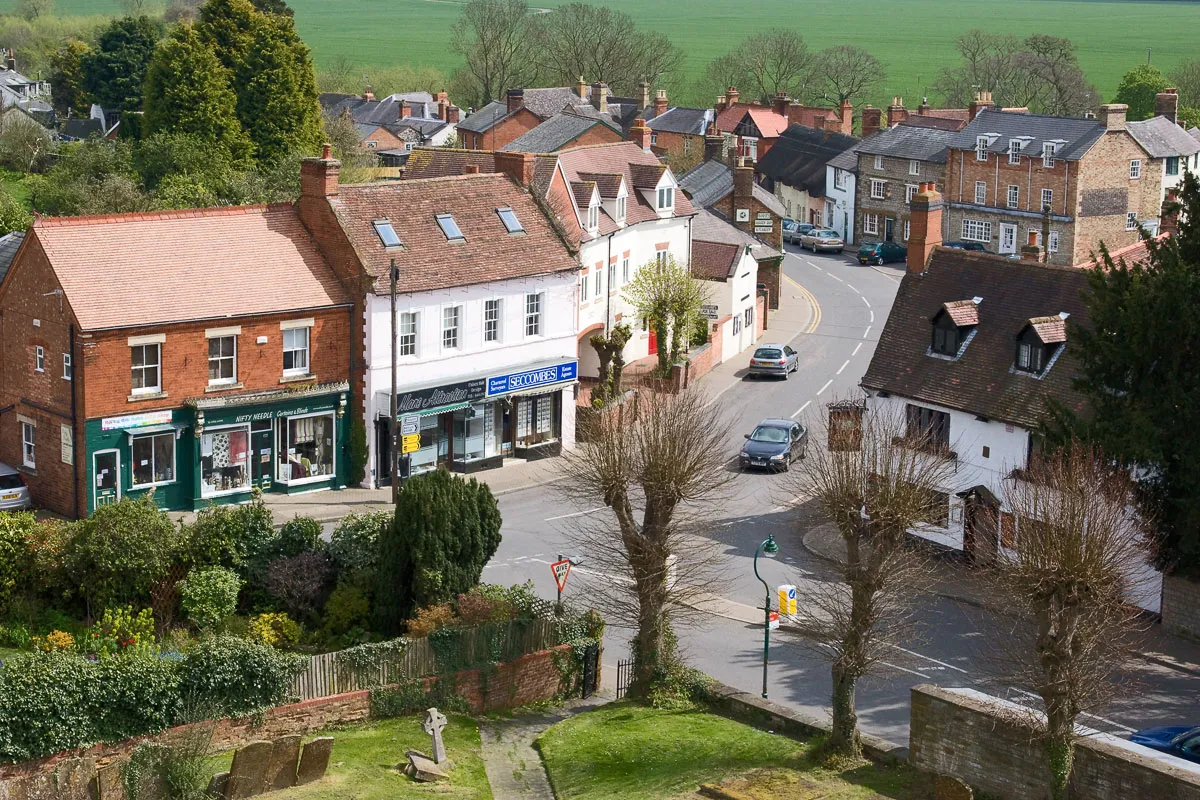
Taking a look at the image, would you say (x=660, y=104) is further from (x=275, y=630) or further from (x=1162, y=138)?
(x=275, y=630)

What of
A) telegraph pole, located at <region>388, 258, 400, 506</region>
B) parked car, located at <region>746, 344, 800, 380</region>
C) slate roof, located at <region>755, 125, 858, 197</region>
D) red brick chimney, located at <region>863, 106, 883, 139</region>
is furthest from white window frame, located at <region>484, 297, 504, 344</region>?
red brick chimney, located at <region>863, 106, 883, 139</region>

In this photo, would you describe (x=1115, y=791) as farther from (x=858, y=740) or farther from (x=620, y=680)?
(x=620, y=680)

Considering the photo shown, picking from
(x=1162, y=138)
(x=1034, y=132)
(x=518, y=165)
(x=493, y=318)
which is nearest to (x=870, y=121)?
(x=1034, y=132)

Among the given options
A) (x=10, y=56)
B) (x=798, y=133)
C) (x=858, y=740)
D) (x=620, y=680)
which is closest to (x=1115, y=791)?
(x=858, y=740)

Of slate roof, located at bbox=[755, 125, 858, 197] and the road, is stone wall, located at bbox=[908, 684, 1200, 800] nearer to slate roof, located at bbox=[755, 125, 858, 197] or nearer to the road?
the road

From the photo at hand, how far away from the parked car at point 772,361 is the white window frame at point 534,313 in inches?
540

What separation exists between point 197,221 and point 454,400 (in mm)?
9550

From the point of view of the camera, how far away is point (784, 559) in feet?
141

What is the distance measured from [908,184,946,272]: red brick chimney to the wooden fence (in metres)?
20.1

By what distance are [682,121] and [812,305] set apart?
152 ft

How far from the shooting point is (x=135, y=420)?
4406 centimetres

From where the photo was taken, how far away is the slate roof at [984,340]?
41.7 m

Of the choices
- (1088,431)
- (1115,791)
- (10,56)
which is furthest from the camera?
(10,56)

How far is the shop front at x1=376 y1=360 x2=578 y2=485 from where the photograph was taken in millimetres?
48812
